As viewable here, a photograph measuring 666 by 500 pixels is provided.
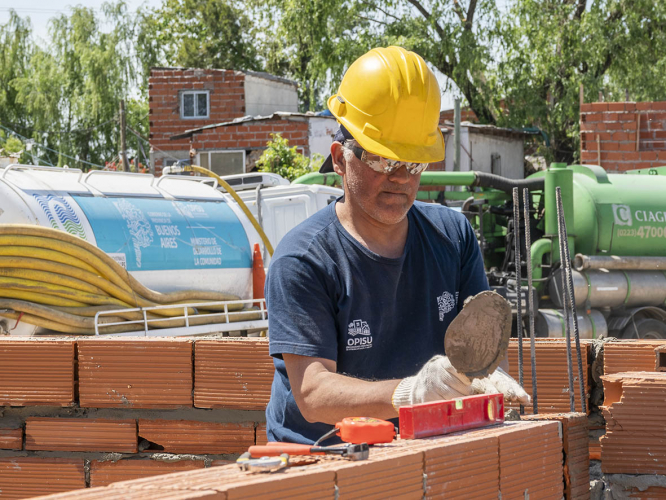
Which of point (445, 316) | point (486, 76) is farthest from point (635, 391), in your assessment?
point (486, 76)

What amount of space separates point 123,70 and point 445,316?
33099mm

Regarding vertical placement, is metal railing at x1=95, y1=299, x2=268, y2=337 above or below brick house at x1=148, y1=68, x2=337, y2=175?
below

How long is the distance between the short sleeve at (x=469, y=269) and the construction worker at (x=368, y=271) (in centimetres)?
4

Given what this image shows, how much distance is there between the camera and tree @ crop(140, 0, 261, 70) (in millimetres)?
35406

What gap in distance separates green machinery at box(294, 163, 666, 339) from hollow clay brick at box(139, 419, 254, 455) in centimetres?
664

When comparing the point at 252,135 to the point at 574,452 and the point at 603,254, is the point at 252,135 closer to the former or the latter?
the point at 603,254

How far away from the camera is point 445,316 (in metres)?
2.60

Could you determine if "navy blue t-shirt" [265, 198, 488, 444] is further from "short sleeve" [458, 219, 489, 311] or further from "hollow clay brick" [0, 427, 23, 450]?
"hollow clay brick" [0, 427, 23, 450]

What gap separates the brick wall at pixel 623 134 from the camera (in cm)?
1351

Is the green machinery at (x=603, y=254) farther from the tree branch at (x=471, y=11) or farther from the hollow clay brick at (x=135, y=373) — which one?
the tree branch at (x=471, y=11)

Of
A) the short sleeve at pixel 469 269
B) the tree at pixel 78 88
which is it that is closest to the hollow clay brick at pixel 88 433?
the short sleeve at pixel 469 269

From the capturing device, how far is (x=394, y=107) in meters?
2.50

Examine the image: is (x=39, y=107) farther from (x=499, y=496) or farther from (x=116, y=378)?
(x=499, y=496)

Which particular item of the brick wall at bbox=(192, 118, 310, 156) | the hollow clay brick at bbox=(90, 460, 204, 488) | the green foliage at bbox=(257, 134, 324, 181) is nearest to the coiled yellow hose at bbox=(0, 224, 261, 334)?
the hollow clay brick at bbox=(90, 460, 204, 488)
